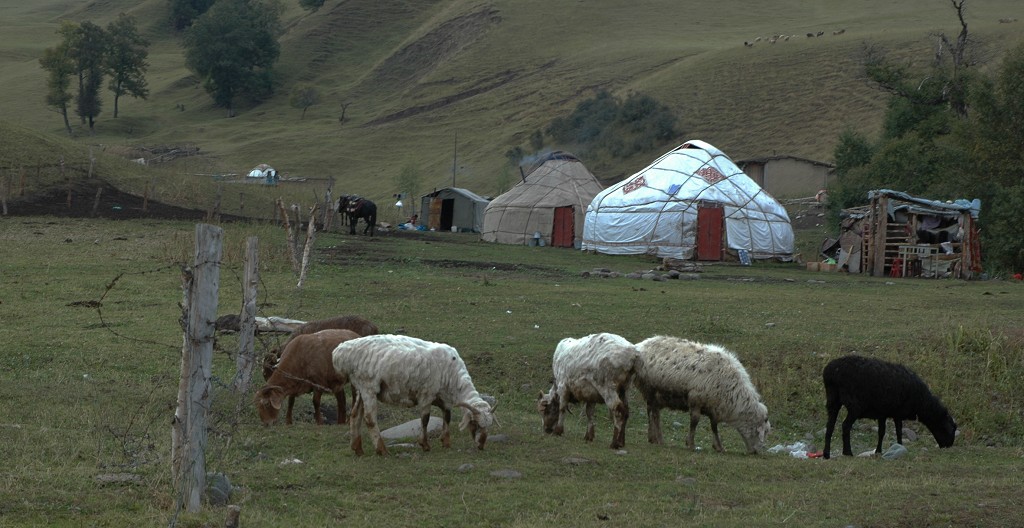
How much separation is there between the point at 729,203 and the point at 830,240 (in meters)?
3.76

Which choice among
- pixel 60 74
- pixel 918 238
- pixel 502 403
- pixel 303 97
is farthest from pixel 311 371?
pixel 303 97

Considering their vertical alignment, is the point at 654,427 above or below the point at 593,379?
below

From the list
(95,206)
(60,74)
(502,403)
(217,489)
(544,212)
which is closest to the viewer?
(217,489)

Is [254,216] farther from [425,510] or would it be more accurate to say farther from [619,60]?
[619,60]

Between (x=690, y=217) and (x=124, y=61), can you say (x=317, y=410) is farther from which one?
(x=124, y=61)

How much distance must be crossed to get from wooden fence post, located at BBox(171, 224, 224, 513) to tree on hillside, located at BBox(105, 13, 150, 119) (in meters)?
100

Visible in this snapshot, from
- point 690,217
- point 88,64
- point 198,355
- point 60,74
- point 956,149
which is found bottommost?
point 198,355

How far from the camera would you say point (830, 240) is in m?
37.9

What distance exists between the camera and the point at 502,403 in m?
12.9

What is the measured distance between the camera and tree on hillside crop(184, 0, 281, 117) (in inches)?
4190

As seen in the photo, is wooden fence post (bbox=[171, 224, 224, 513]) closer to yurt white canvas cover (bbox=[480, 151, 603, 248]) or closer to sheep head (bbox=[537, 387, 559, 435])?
sheep head (bbox=[537, 387, 559, 435])

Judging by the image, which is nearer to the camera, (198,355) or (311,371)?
(198,355)

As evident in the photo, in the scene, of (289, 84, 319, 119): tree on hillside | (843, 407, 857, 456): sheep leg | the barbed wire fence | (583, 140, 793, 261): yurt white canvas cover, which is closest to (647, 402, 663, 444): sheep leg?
(843, 407, 857, 456): sheep leg

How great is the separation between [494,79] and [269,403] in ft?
293
